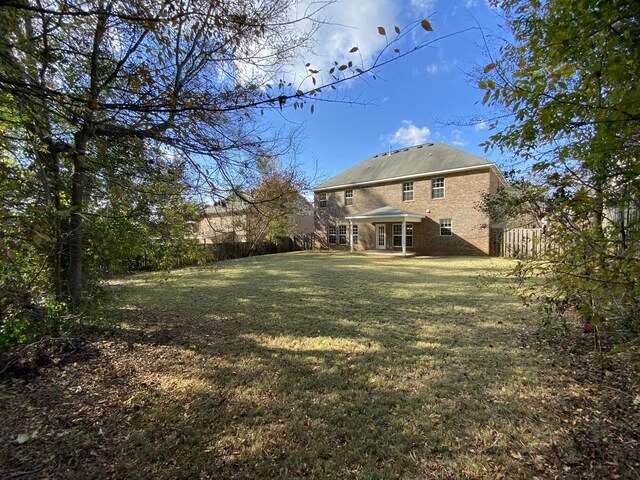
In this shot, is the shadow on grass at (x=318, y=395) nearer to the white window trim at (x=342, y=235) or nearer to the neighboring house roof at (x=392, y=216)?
the neighboring house roof at (x=392, y=216)

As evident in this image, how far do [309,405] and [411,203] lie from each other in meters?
19.2

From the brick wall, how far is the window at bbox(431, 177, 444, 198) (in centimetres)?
21

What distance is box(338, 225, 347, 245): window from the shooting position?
24.1 metres

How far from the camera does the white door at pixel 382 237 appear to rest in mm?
21562

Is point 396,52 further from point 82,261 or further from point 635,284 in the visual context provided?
point 82,261

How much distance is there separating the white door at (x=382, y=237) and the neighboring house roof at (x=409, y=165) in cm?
336

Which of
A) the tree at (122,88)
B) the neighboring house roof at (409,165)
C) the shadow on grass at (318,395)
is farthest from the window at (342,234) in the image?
the tree at (122,88)

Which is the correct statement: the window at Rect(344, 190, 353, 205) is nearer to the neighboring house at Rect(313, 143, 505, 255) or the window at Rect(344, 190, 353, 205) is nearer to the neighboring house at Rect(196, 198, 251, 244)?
the neighboring house at Rect(313, 143, 505, 255)

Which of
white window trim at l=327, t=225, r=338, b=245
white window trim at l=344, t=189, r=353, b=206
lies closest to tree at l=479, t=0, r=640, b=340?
white window trim at l=344, t=189, r=353, b=206

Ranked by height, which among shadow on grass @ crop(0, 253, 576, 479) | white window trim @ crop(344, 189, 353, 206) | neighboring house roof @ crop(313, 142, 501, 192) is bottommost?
shadow on grass @ crop(0, 253, 576, 479)

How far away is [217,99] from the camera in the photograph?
294 centimetres

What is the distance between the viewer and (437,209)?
19.2 m

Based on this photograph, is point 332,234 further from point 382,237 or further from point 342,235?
point 382,237


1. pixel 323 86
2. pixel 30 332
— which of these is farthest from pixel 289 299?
pixel 323 86
